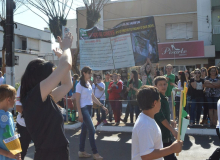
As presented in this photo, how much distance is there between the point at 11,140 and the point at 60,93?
0.75 m

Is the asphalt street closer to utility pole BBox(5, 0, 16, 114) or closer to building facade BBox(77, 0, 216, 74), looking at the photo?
utility pole BBox(5, 0, 16, 114)

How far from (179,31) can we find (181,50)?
86.7 inches

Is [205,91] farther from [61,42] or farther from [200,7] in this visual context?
[200,7]

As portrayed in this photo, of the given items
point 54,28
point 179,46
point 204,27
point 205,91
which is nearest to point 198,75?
point 205,91

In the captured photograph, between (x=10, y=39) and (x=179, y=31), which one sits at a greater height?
(x=179, y=31)

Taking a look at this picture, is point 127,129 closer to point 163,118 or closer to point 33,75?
point 163,118

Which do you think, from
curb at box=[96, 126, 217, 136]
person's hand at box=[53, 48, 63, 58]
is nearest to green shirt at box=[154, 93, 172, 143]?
person's hand at box=[53, 48, 63, 58]

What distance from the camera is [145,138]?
221 cm

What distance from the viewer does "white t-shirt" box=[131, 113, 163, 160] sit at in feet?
7.21

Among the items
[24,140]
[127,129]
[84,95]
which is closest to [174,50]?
[127,129]

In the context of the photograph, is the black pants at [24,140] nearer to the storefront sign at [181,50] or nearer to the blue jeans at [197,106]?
the blue jeans at [197,106]

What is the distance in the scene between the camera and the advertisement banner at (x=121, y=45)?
7.58m

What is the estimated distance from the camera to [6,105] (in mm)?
3066

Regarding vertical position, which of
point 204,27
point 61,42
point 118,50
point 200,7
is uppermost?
point 200,7
